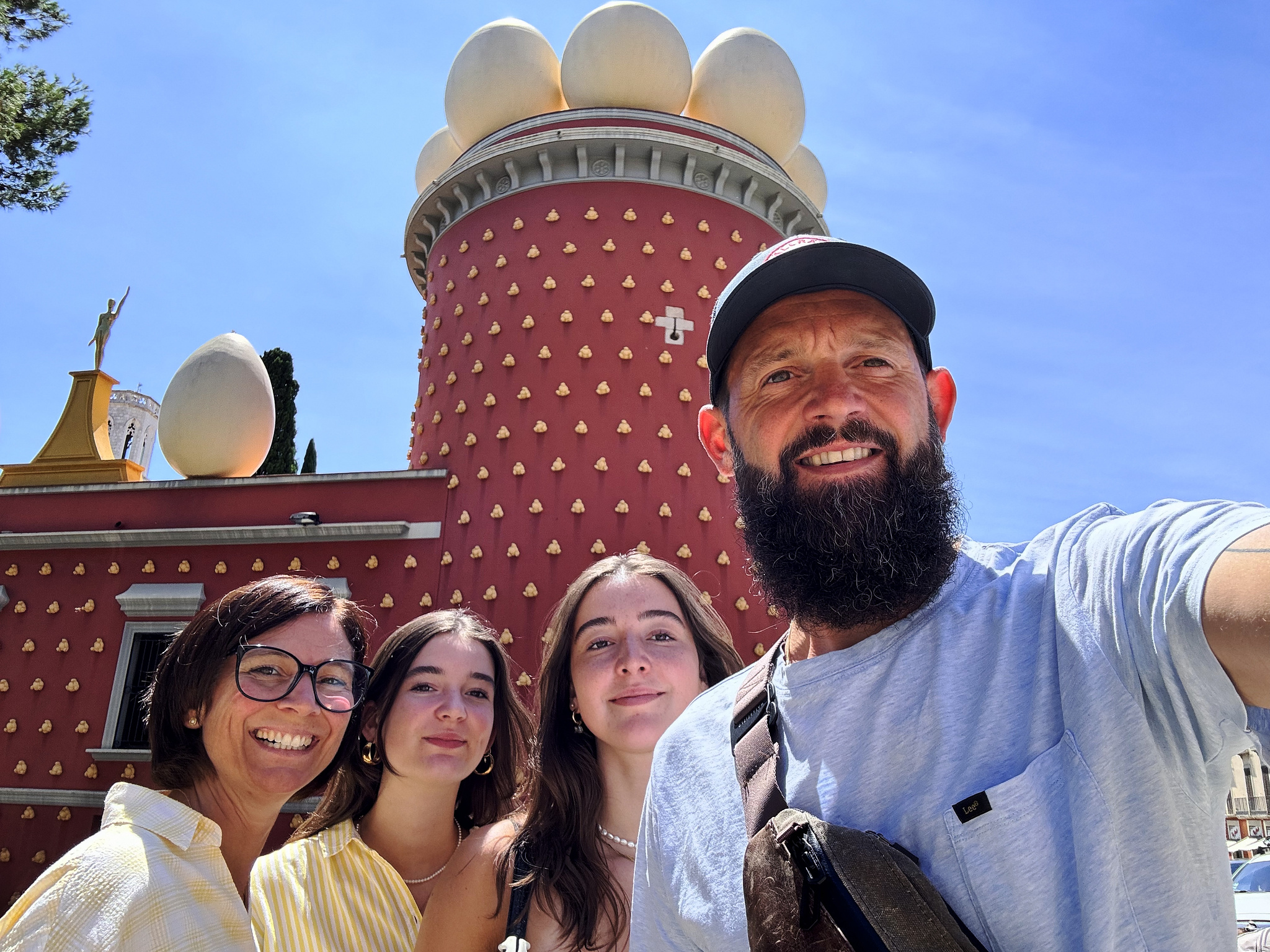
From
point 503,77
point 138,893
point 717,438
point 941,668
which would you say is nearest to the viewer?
point 941,668

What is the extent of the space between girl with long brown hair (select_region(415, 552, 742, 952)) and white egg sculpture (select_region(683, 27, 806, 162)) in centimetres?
1031

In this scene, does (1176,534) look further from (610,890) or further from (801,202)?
(801,202)

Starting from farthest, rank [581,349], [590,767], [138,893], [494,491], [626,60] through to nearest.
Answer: [626,60], [581,349], [494,491], [590,767], [138,893]

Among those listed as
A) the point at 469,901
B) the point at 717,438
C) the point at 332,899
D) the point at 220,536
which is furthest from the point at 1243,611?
the point at 220,536

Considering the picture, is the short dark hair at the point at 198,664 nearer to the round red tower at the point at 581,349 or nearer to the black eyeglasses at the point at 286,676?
the black eyeglasses at the point at 286,676

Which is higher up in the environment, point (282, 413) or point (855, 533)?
point (282, 413)

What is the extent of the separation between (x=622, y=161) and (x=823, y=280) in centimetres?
996

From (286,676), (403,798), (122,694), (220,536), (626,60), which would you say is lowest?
(403,798)

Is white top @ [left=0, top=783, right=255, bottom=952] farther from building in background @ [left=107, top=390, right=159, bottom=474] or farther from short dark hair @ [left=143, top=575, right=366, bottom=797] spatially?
building in background @ [left=107, top=390, right=159, bottom=474]

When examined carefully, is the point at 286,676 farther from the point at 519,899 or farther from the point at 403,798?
the point at 519,899

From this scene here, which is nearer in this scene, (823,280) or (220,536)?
(823,280)

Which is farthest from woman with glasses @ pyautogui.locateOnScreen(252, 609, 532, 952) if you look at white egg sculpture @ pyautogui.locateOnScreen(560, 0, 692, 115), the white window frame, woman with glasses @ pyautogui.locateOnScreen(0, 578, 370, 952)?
white egg sculpture @ pyautogui.locateOnScreen(560, 0, 692, 115)

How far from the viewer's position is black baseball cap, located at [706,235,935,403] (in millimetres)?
1592

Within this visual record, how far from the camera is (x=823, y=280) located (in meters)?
1.61
